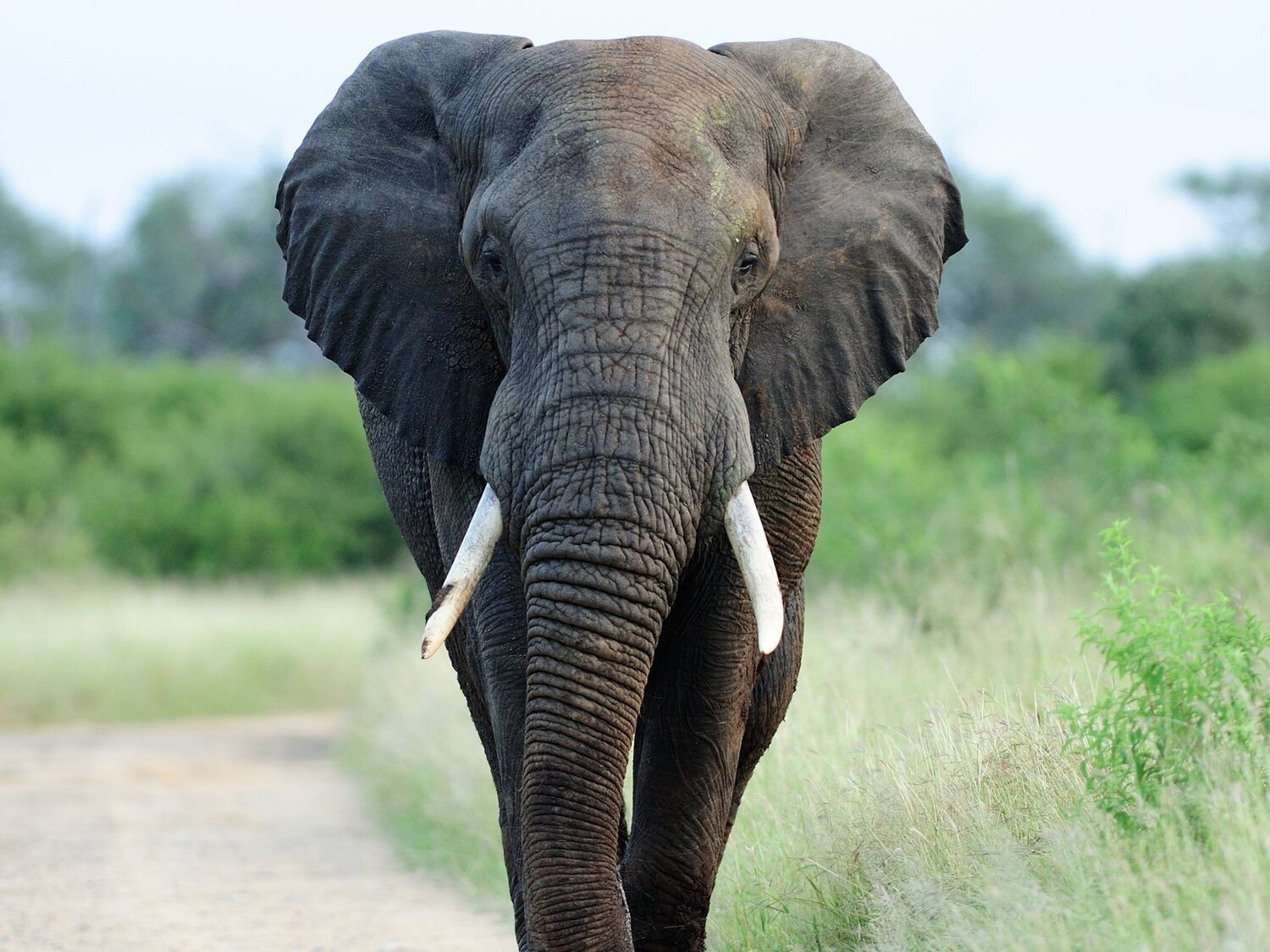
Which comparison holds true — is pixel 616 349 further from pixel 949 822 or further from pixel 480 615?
pixel 949 822

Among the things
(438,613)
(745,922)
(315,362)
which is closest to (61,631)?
(745,922)

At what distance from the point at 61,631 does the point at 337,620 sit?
9.94 feet

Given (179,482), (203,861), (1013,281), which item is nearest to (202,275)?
(1013,281)

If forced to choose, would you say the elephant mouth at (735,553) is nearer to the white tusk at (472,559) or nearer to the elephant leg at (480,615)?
the white tusk at (472,559)

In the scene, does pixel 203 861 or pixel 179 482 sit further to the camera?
pixel 179 482

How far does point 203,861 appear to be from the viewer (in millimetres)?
9367

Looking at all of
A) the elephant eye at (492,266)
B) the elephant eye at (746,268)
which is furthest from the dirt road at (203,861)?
the elephant eye at (746,268)

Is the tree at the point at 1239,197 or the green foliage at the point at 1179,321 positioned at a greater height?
the tree at the point at 1239,197

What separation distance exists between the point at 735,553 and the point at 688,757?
903 millimetres

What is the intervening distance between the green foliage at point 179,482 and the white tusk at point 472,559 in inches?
841

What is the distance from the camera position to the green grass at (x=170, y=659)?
18.8 m

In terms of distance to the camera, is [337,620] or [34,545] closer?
[337,620]

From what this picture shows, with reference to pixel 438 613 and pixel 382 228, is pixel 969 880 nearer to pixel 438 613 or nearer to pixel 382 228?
pixel 438 613

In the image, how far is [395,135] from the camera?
5.27 meters
